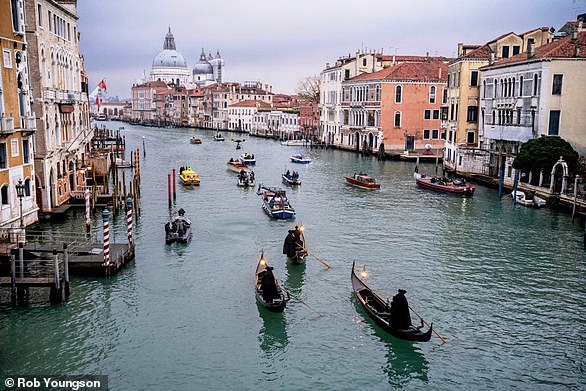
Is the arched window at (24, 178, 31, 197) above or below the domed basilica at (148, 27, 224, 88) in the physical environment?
below

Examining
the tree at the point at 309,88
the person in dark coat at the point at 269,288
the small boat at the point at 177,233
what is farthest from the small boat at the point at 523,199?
the tree at the point at 309,88

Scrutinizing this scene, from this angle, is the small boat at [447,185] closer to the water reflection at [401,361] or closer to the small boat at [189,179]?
the small boat at [189,179]

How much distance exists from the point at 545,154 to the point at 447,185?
5.74m

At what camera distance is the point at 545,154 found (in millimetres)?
26562

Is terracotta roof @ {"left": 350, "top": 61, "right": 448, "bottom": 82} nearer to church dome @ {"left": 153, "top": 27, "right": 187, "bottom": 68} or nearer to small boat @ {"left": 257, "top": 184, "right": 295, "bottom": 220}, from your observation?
small boat @ {"left": 257, "top": 184, "right": 295, "bottom": 220}

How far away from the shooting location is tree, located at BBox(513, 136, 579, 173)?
26.3 m

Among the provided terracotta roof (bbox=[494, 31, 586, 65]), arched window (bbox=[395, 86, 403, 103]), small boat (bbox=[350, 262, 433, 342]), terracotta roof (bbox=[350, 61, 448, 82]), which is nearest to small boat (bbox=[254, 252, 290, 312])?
small boat (bbox=[350, 262, 433, 342])

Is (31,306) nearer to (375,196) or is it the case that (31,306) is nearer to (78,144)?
(78,144)

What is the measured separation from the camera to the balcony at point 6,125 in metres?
17.7

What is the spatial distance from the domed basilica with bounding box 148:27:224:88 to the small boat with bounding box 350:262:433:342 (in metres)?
151

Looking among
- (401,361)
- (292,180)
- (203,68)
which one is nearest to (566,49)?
(292,180)

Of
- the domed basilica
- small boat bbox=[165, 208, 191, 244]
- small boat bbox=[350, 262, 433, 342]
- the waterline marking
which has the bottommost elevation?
the waterline marking

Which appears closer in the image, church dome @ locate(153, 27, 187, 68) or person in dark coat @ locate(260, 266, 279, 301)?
person in dark coat @ locate(260, 266, 279, 301)

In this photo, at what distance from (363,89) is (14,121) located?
39721 mm
